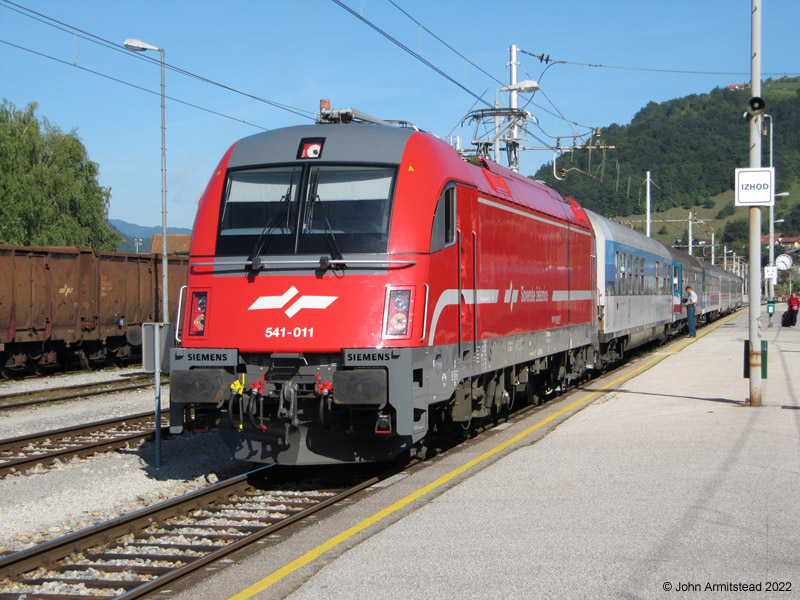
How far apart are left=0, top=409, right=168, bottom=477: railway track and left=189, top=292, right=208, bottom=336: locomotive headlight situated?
→ 3.27 m

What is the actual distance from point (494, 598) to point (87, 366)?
2144 cm

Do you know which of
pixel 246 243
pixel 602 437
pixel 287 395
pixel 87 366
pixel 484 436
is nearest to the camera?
pixel 287 395

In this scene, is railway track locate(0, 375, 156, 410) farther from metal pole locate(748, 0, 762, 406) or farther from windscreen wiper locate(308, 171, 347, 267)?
metal pole locate(748, 0, 762, 406)

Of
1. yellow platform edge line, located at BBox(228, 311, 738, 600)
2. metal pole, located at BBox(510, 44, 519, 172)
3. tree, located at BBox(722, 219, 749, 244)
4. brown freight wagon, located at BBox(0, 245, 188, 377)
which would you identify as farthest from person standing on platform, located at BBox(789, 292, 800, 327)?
tree, located at BBox(722, 219, 749, 244)

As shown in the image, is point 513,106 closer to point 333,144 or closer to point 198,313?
point 333,144

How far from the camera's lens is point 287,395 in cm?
768

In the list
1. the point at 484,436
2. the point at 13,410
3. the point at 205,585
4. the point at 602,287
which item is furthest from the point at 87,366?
the point at 205,585

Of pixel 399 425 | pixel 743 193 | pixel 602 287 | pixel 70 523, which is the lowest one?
pixel 70 523

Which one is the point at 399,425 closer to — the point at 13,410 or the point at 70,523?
the point at 70,523

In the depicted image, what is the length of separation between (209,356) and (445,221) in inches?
108

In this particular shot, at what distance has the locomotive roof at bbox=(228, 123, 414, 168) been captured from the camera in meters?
8.41

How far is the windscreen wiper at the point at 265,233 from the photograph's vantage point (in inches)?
319

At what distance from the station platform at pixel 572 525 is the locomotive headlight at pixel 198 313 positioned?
2291mm

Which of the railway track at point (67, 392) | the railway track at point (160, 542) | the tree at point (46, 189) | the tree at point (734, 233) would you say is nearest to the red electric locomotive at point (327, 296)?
the railway track at point (160, 542)
